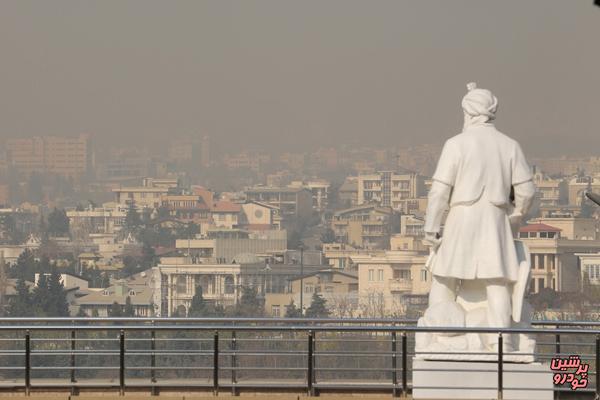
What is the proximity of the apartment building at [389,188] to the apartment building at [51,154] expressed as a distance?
1130 inches

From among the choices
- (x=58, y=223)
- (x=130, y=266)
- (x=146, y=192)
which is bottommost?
(x=130, y=266)

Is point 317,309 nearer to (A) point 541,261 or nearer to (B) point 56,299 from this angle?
(B) point 56,299

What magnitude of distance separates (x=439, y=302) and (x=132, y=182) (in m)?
177

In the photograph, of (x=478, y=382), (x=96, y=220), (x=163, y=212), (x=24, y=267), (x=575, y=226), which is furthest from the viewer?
→ (x=163, y=212)

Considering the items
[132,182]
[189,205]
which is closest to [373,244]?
[189,205]

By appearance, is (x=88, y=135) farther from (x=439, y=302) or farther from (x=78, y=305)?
(x=439, y=302)

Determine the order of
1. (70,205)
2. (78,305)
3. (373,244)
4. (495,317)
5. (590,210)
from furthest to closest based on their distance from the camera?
(70,205) < (373,244) < (590,210) < (78,305) < (495,317)

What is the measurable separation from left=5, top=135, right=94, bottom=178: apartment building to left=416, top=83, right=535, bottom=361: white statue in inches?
6783

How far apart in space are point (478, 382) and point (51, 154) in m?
177

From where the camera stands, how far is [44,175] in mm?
190375

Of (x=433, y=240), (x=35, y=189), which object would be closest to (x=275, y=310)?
(x=35, y=189)

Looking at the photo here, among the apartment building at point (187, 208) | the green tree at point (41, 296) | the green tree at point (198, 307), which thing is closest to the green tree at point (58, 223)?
the apartment building at point (187, 208)

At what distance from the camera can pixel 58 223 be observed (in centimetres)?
17150

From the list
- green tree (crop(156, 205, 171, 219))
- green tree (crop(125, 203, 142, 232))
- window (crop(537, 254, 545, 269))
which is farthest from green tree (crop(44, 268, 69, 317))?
green tree (crop(156, 205, 171, 219))
